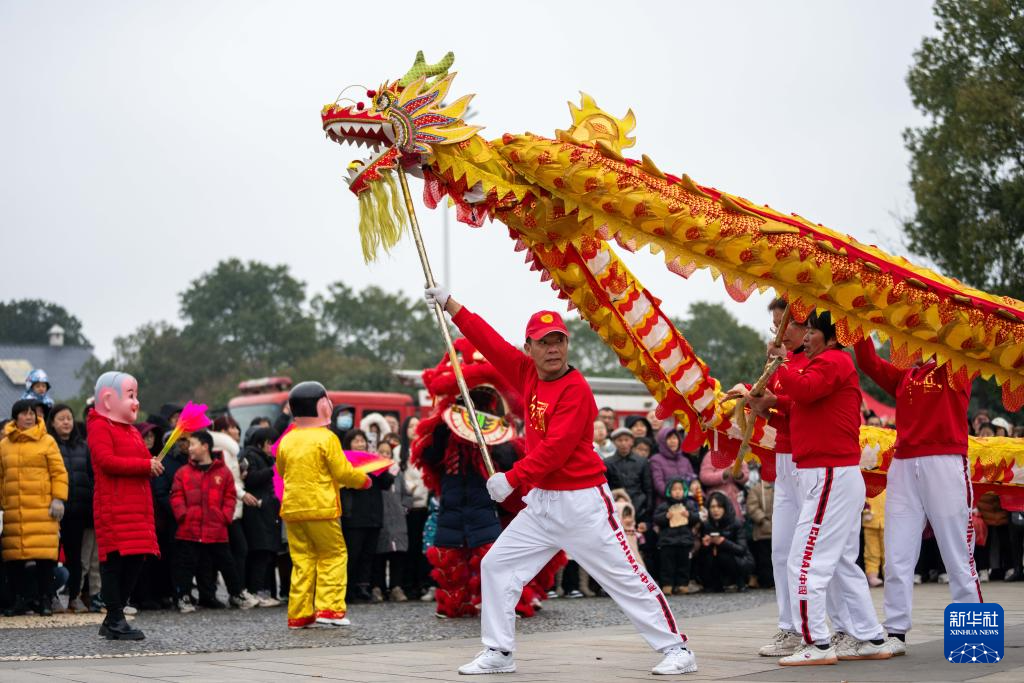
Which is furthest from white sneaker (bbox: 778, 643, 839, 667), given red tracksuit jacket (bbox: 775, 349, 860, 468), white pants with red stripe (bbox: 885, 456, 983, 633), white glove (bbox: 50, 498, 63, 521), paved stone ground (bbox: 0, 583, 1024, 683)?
white glove (bbox: 50, 498, 63, 521)

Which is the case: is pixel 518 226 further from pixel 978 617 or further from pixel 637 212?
pixel 978 617

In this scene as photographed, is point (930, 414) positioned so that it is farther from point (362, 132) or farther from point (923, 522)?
point (362, 132)

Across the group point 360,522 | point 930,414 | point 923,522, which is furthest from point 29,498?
point 930,414

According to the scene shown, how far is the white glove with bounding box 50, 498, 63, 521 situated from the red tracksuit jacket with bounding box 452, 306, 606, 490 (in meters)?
5.57

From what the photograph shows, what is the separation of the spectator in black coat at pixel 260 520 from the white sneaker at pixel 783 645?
6661 mm

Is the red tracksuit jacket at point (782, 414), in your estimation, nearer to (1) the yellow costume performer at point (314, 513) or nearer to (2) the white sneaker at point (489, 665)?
(2) the white sneaker at point (489, 665)

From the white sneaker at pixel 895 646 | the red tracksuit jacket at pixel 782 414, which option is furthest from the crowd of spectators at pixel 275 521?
the white sneaker at pixel 895 646

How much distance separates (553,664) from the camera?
7.46 meters

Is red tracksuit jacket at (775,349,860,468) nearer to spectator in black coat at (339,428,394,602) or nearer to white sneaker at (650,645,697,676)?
white sneaker at (650,645,697,676)

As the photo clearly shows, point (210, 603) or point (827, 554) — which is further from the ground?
point (827, 554)

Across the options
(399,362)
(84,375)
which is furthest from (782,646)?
(399,362)

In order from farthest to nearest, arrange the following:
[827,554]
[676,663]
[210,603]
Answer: [210,603]
[827,554]
[676,663]

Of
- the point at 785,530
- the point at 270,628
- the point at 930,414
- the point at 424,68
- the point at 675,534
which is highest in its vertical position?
the point at 424,68

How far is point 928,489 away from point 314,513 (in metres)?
4.93
